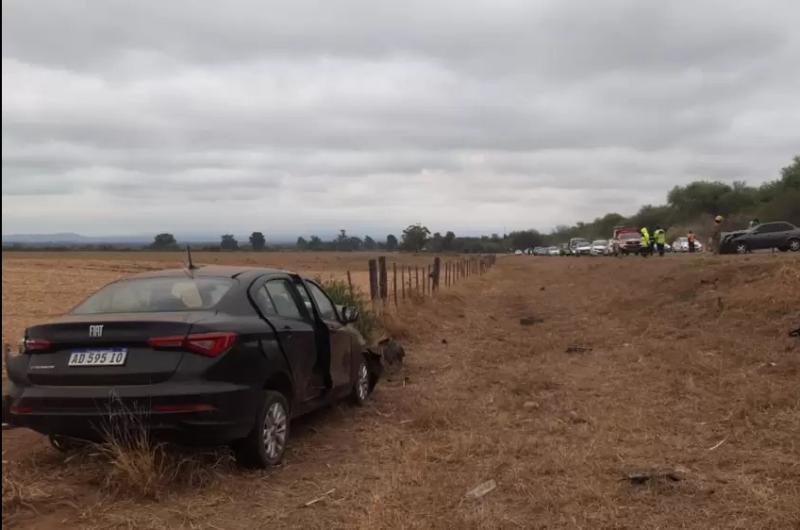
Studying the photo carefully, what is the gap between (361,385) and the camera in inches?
330

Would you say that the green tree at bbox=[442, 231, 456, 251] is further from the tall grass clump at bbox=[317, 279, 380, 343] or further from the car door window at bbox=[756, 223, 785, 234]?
the tall grass clump at bbox=[317, 279, 380, 343]

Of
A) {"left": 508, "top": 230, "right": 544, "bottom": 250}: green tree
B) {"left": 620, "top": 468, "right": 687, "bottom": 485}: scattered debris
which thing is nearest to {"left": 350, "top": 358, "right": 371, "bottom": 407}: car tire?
{"left": 620, "top": 468, "right": 687, "bottom": 485}: scattered debris

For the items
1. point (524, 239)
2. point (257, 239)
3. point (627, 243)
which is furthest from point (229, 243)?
point (524, 239)

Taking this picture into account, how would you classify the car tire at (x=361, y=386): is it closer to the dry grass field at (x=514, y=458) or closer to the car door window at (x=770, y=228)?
the dry grass field at (x=514, y=458)

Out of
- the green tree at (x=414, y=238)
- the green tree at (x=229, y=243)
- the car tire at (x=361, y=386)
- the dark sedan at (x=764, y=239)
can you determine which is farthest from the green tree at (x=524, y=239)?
the car tire at (x=361, y=386)

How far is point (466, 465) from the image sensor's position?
19.7 ft

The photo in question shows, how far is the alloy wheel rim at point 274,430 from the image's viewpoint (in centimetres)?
580

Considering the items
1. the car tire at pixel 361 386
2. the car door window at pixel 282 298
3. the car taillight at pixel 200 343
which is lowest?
the car tire at pixel 361 386

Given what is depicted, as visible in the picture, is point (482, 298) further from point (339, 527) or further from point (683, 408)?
point (339, 527)

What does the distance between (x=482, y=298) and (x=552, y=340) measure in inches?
530

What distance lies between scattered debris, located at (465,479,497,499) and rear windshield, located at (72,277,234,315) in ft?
7.49

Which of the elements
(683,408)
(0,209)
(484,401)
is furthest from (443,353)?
(0,209)

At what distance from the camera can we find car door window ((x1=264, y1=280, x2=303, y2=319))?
6.58 m

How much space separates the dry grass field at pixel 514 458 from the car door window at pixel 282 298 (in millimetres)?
1124
